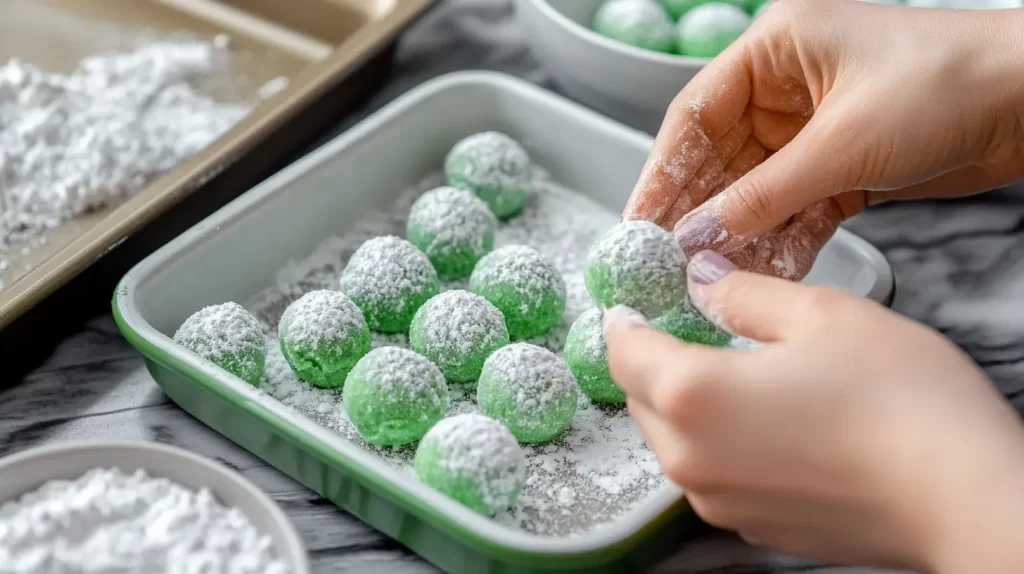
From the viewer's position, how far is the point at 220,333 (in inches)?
41.3

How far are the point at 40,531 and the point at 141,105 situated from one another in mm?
757

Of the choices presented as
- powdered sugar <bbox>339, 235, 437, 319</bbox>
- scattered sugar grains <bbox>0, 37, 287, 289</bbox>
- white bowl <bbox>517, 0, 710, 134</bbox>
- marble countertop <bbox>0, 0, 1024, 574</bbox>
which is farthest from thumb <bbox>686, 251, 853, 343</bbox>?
scattered sugar grains <bbox>0, 37, 287, 289</bbox>

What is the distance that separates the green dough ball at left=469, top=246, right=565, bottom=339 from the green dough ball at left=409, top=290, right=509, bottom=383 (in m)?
0.04

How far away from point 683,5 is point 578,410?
2.47 ft

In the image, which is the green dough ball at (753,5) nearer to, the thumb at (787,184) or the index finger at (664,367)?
the thumb at (787,184)

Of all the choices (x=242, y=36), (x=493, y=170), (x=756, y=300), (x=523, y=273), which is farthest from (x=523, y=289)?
(x=242, y=36)

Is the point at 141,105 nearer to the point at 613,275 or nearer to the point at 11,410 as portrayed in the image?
the point at 11,410

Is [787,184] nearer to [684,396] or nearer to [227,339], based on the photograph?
[684,396]

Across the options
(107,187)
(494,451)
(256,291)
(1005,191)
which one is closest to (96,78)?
(107,187)

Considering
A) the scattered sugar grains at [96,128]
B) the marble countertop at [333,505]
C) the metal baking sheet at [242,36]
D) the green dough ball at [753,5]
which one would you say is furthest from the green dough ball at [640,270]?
the green dough ball at [753,5]

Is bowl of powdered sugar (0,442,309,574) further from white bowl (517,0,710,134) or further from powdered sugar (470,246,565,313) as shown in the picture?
white bowl (517,0,710,134)

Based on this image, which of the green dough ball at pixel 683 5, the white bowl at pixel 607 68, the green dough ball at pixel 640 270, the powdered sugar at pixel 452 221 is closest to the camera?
the green dough ball at pixel 640 270

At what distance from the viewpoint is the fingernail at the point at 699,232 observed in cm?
99

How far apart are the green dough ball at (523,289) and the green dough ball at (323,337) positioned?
0.15m
